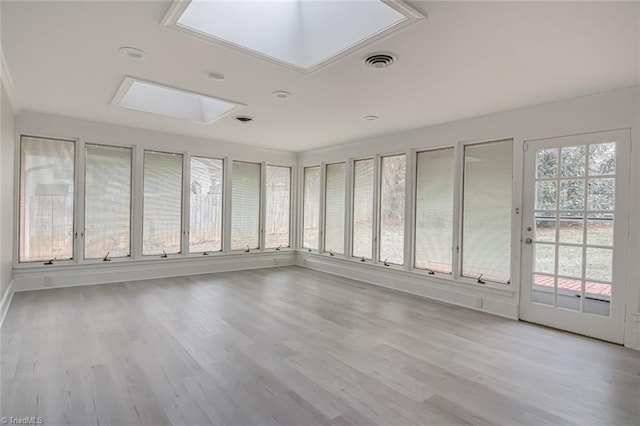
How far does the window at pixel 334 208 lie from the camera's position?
686 cm

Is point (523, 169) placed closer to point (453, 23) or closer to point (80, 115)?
point (453, 23)

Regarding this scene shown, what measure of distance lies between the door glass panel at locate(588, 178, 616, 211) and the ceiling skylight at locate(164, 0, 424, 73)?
2.87 metres

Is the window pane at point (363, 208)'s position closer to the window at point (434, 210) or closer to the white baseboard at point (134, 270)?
the window at point (434, 210)

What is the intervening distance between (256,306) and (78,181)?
3.48 m

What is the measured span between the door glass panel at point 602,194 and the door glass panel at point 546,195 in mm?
333

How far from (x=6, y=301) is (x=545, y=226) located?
645 cm

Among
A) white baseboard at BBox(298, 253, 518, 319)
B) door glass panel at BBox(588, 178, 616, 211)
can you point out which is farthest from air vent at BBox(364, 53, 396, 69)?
white baseboard at BBox(298, 253, 518, 319)

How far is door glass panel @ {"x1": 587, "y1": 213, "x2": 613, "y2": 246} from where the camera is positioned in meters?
3.60

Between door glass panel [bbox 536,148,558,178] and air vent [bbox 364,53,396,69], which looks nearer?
air vent [bbox 364,53,396,69]

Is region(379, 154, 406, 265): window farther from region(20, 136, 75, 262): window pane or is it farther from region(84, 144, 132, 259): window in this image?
region(20, 136, 75, 262): window pane

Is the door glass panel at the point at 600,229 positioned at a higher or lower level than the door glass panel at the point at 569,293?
higher

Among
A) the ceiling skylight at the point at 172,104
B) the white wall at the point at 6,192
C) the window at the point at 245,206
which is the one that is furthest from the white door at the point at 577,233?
the white wall at the point at 6,192

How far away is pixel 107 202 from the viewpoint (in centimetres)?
568

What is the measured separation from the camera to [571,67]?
2980 mm
